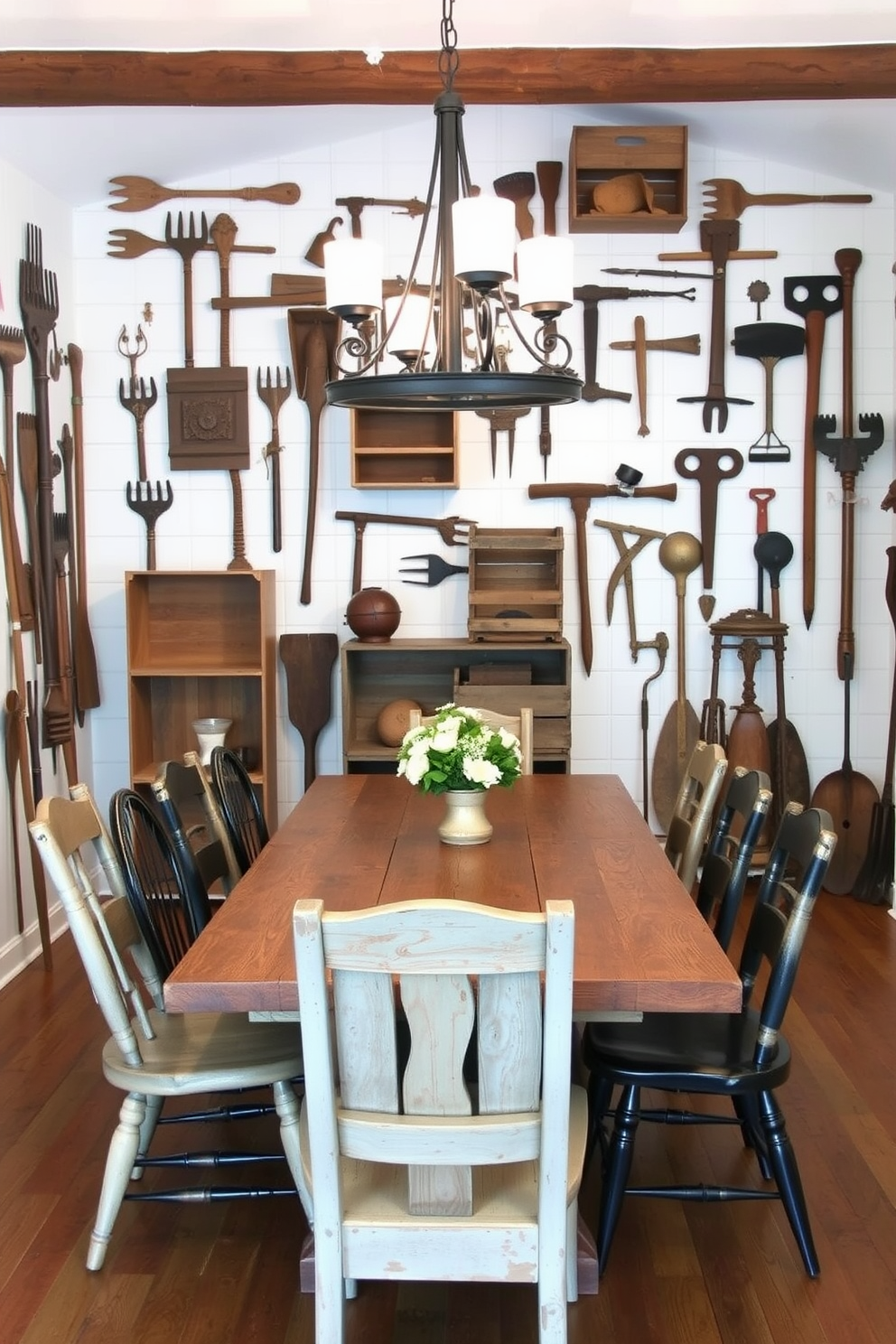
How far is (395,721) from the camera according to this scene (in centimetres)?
476

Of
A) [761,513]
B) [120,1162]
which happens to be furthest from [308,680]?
[120,1162]

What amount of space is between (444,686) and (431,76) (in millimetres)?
2155

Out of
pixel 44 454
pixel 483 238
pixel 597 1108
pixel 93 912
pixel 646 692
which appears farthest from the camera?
pixel 646 692

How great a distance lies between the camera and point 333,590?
5.12 m

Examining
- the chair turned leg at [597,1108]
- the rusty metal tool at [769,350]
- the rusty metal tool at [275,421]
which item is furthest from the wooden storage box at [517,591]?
the chair turned leg at [597,1108]

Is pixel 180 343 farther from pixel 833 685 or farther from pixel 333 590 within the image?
pixel 833 685

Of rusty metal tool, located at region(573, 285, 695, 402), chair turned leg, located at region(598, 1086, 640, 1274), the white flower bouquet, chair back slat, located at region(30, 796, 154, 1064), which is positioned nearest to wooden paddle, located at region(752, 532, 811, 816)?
rusty metal tool, located at region(573, 285, 695, 402)

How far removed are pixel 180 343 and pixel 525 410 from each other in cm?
136

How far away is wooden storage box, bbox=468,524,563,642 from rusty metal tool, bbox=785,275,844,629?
101 centimetres

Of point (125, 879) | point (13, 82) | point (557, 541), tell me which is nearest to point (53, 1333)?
point (125, 879)

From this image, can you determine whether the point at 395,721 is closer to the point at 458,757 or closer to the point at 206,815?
the point at 206,815

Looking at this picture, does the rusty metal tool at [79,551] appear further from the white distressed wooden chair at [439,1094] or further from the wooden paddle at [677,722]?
the white distressed wooden chair at [439,1094]

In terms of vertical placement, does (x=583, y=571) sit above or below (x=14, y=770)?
above

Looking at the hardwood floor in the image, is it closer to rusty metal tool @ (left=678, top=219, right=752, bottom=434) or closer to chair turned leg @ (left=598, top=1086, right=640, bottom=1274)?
chair turned leg @ (left=598, top=1086, right=640, bottom=1274)
